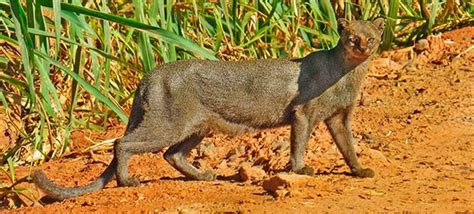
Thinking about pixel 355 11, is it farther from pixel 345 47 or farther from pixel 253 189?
pixel 253 189

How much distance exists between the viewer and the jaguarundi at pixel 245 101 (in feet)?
21.2

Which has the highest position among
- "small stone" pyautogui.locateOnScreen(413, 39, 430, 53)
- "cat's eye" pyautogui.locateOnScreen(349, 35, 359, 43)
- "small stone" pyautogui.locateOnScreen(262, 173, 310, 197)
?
"cat's eye" pyautogui.locateOnScreen(349, 35, 359, 43)

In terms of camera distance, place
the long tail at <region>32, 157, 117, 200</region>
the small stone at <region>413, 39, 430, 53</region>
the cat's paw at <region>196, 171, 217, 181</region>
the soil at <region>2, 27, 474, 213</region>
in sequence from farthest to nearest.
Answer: the small stone at <region>413, 39, 430, 53</region> → the cat's paw at <region>196, 171, 217, 181</region> → the long tail at <region>32, 157, 117, 200</region> → the soil at <region>2, 27, 474, 213</region>

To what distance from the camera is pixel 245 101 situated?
6.79 m

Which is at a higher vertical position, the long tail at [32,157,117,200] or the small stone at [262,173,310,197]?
the small stone at [262,173,310,197]

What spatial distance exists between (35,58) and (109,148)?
132cm

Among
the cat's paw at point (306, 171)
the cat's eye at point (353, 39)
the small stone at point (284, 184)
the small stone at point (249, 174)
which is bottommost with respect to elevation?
the small stone at point (249, 174)

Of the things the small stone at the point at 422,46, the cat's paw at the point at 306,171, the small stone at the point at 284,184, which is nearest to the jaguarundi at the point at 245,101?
the cat's paw at the point at 306,171

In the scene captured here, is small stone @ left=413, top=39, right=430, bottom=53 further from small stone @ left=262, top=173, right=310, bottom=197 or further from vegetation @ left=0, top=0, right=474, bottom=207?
small stone @ left=262, top=173, right=310, bottom=197

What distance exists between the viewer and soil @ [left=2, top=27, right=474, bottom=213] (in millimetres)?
5711

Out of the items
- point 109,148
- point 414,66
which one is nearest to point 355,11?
point 414,66

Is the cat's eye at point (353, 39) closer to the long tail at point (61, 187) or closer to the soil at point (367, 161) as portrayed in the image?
the soil at point (367, 161)

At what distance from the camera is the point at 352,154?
6648 mm

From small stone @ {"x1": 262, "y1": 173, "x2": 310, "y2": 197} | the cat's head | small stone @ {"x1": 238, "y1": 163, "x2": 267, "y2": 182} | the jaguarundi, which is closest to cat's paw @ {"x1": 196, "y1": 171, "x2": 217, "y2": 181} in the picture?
the jaguarundi
